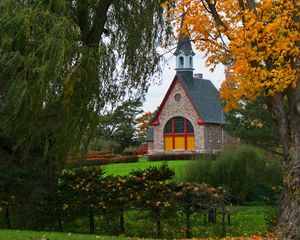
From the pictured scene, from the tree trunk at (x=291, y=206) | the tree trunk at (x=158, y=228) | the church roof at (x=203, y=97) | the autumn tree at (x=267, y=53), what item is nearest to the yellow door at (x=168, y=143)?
the church roof at (x=203, y=97)

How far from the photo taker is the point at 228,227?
50.0 ft

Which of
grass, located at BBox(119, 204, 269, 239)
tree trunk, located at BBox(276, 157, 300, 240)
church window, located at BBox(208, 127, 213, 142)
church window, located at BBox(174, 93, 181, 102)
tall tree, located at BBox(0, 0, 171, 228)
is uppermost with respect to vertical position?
church window, located at BBox(174, 93, 181, 102)

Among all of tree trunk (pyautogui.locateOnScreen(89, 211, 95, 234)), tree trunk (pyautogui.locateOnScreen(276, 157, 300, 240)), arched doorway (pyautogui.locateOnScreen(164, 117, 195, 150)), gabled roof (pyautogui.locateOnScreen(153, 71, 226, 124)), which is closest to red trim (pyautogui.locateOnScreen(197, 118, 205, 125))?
gabled roof (pyautogui.locateOnScreen(153, 71, 226, 124))

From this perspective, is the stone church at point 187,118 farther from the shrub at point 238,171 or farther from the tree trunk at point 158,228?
the tree trunk at point 158,228

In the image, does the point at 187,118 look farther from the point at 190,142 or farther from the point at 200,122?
the point at 190,142

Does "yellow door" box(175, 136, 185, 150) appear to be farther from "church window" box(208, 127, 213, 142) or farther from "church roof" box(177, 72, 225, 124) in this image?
"church roof" box(177, 72, 225, 124)

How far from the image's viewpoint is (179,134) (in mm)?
55375

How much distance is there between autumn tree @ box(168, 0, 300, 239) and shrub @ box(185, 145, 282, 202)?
31.0ft

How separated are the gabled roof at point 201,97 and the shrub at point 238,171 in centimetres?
3132

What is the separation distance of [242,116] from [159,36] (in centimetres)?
1242

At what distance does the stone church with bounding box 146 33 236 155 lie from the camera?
54219 millimetres

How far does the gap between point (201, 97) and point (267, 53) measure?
45.9 m

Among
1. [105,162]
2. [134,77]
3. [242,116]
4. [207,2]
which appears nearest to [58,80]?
[207,2]

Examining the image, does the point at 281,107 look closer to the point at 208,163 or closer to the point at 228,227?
the point at 228,227
